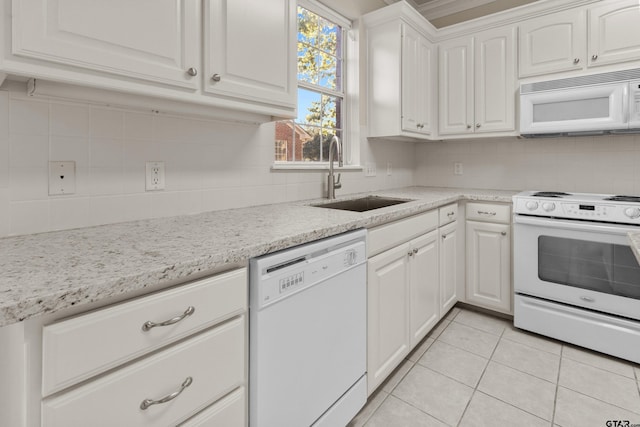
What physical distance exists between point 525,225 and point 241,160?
6.27ft

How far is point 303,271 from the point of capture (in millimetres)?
1162

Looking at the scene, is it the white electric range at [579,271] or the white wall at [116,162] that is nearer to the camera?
the white wall at [116,162]

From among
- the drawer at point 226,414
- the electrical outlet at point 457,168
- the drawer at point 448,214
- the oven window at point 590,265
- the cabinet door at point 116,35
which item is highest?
the cabinet door at point 116,35

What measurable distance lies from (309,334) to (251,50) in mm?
1168

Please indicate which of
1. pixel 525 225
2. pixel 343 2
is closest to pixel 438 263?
pixel 525 225

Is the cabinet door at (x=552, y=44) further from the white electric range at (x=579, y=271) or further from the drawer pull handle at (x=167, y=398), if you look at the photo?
the drawer pull handle at (x=167, y=398)

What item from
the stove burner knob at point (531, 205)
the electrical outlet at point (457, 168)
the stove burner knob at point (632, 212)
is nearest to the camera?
the stove burner knob at point (632, 212)

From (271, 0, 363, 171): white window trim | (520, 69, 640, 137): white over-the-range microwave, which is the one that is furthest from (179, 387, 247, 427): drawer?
(520, 69, 640, 137): white over-the-range microwave

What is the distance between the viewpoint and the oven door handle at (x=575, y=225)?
194cm

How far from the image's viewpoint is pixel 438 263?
7.44ft

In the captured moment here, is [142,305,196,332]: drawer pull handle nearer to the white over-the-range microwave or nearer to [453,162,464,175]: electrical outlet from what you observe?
the white over-the-range microwave

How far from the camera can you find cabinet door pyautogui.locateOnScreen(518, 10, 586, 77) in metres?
2.33

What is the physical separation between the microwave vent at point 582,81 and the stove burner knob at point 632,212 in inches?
33.9

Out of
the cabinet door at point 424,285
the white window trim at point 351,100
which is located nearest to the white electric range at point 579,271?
the cabinet door at point 424,285
